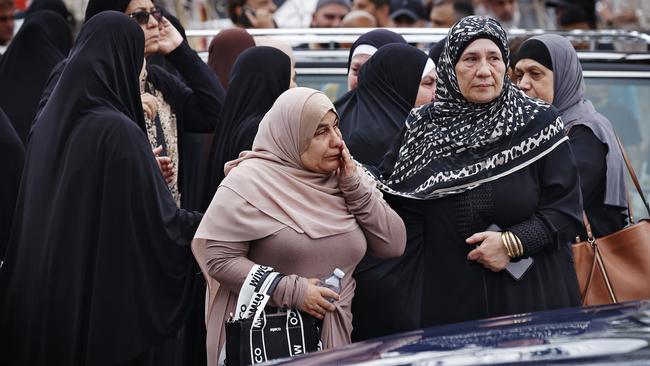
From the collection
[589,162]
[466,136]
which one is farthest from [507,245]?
[589,162]

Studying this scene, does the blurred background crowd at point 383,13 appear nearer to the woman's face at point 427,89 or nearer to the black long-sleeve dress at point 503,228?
the woman's face at point 427,89

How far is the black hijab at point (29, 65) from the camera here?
7.25 m

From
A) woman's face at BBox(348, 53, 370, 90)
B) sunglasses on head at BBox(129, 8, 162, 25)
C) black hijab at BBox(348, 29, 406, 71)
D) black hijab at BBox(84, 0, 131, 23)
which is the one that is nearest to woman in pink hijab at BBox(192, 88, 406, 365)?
sunglasses on head at BBox(129, 8, 162, 25)

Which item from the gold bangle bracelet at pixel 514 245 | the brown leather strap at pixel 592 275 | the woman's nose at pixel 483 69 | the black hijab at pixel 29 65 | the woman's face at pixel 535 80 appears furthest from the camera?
the black hijab at pixel 29 65

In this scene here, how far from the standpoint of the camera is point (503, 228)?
4969 mm

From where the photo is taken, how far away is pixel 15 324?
5.33 m

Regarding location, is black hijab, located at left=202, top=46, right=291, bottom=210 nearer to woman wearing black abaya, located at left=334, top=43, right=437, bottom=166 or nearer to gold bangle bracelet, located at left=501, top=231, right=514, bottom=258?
woman wearing black abaya, located at left=334, top=43, right=437, bottom=166

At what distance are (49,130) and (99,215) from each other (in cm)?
41

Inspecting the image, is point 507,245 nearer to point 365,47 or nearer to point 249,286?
point 249,286

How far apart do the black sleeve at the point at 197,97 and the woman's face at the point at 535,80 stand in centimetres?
164

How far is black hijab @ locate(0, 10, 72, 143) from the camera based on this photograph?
7.25 m

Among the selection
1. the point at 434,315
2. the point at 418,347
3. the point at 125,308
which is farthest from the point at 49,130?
the point at 418,347

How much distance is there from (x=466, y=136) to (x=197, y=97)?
2.18 meters

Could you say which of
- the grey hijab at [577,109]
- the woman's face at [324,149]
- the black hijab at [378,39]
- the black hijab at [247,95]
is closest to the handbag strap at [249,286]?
the woman's face at [324,149]
